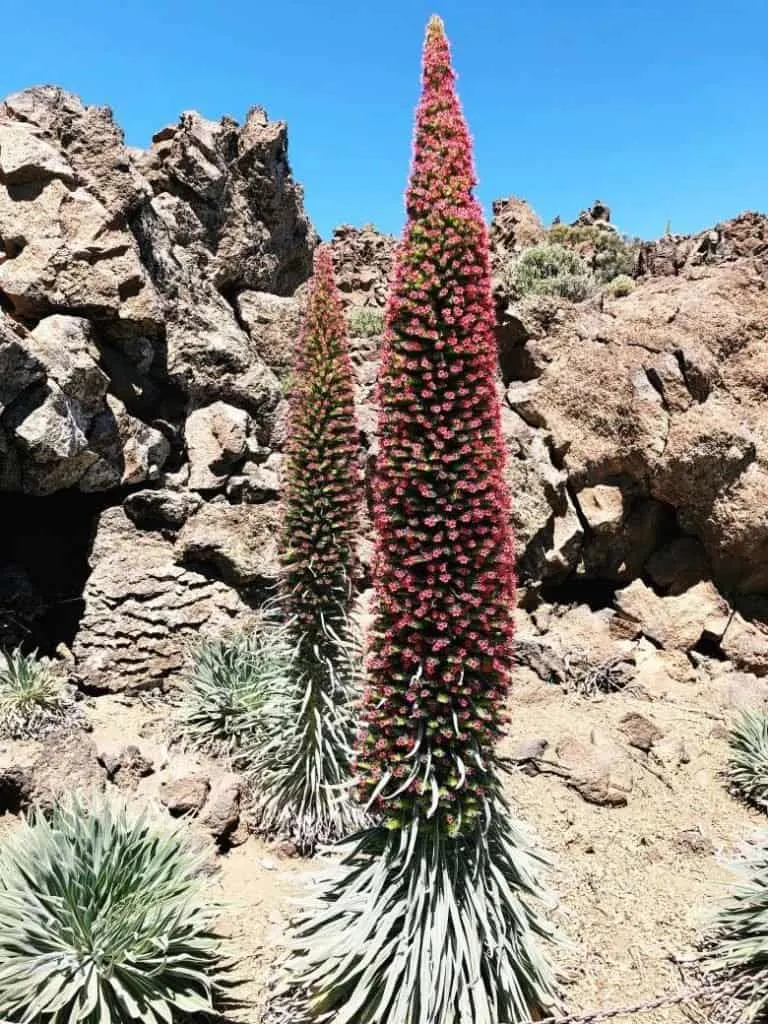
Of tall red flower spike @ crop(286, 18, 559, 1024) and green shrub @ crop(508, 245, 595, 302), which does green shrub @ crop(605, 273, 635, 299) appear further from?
tall red flower spike @ crop(286, 18, 559, 1024)

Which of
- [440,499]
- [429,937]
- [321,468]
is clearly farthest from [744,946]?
[321,468]

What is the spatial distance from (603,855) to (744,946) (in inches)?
55.9

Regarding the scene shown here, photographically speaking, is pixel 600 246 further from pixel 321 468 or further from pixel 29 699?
pixel 29 699

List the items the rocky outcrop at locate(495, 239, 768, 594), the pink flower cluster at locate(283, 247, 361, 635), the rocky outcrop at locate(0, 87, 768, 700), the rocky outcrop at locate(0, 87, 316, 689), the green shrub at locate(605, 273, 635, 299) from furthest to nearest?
the green shrub at locate(605, 273, 635, 299), the rocky outcrop at locate(495, 239, 768, 594), the rocky outcrop at locate(0, 87, 768, 700), the rocky outcrop at locate(0, 87, 316, 689), the pink flower cluster at locate(283, 247, 361, 635)

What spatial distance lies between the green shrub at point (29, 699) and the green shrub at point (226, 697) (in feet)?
3.71

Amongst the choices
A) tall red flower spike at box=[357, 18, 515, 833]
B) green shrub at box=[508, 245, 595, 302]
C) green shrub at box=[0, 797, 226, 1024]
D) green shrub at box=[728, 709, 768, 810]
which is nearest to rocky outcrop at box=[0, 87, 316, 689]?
green shrub at box=[0, 797, 226, 1024]

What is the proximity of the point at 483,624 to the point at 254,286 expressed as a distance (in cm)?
812

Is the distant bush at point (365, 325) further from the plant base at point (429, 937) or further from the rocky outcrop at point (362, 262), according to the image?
the plant base at point (429, 937)

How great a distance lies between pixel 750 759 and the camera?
6.30 metres

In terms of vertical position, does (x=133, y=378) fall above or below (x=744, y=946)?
above

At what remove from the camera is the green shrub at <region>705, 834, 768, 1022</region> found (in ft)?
12.3

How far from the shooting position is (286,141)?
1030 cm

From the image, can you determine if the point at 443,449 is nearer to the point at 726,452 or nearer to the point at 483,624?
the point at 483,624

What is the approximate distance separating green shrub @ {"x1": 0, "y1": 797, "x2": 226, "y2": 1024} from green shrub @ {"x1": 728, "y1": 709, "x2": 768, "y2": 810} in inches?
183
